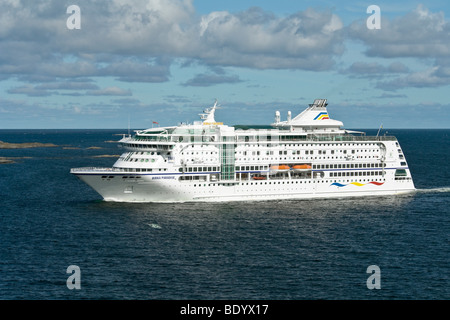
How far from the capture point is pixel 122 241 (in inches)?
1571

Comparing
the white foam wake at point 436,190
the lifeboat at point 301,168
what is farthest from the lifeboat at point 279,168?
the white foam wake at point 436,190

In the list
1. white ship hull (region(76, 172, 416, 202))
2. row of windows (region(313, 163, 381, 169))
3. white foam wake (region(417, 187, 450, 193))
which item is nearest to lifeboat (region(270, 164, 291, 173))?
white ship hull (region(76, 172, 416, 202))

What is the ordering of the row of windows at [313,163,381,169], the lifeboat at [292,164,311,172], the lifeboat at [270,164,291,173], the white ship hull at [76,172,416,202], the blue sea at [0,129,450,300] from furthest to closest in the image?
the row of windows at [313,163,381,169] → the lifeboat at [292,164,311,172] → the lifeboat at [270,164,291,173] → the white ship hull at [76,172,416,202] → the blue sea at [0,129,450,300]

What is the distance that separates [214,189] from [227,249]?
1708cm

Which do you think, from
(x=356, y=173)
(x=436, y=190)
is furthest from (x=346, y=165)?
(x=436, y=190)

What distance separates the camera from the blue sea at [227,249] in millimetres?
30734

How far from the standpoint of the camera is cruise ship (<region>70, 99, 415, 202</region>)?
5331 centimetres

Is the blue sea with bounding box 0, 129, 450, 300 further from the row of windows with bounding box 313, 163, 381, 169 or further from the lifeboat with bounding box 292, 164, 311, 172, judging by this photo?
the row of windows with bounding box 313, 163, 381, 169

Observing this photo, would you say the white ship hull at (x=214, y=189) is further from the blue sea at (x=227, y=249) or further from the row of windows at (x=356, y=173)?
the blue sea at (x=227, y=249)

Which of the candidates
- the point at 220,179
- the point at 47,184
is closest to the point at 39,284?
the point at 220,179

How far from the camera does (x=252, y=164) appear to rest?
2219 inches

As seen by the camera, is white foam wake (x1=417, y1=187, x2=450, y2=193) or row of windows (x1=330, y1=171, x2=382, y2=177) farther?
white foam wake (x1=417, y1=187, x2=450, y2=193)

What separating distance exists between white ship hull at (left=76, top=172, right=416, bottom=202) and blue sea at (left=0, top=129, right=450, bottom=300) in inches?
60.6

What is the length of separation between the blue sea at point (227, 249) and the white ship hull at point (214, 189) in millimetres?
1538
